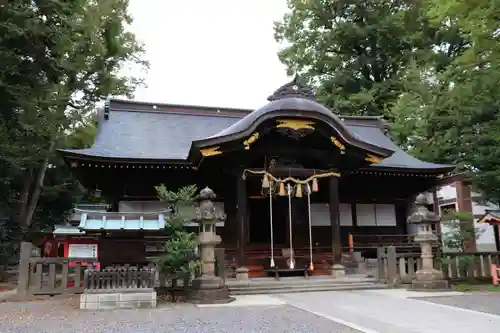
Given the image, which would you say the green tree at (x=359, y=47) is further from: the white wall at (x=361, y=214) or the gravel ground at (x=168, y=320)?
the gravel ground at (x=168, y=320)

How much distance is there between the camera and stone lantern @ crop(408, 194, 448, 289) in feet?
32.6

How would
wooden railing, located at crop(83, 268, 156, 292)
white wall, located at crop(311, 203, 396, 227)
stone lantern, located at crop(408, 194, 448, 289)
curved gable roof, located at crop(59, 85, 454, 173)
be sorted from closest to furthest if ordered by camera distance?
wooden railing, located at crop(83, 268, 156, 292), stone lantern, located at crop(408, 194, 448, 289), curved gable roof, located at crop(59, 85, 454, 173), white wall, located at crop(311, 203, 396, 227)

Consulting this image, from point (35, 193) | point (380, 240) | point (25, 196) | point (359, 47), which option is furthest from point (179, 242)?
point (359, 47)

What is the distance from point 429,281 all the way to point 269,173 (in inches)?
185

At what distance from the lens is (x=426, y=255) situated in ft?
33.7

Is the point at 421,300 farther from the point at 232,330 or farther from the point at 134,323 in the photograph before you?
the point at 134,323

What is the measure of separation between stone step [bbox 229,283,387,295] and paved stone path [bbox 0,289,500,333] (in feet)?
2.40

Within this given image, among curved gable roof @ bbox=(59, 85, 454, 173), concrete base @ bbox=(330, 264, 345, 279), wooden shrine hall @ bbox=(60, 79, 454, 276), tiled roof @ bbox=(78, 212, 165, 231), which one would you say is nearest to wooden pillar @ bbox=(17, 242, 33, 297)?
tiled roof @ bbox=(78, 212, 165, 231)

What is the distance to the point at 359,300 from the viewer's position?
8484mm

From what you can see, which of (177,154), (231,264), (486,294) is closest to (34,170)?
(177,154)

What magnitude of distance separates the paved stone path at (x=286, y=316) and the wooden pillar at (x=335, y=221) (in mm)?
2147

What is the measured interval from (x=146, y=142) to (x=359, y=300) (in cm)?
812

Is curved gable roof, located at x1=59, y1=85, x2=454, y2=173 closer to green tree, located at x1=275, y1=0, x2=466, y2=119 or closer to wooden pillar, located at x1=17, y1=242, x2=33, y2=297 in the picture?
Answer: wooden pillar, located at x1=17, y1=242, x2=33, y2=297

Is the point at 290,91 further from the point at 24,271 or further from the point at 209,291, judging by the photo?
the point at 24,271
